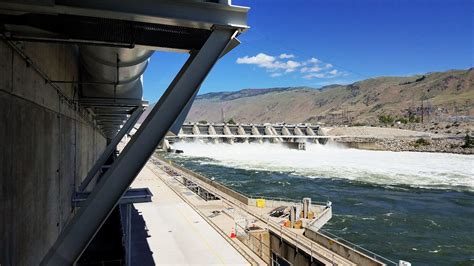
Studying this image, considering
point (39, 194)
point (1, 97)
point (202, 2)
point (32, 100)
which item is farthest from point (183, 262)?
point (202, 2)

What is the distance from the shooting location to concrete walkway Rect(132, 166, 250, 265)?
15.0 meters

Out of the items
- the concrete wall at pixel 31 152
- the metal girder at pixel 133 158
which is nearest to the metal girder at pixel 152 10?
the metal girder at pixel 133 158

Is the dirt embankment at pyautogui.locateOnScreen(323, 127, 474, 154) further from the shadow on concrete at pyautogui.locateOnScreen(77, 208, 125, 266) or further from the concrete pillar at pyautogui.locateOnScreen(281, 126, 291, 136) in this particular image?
the shadow on concrete at pyautogui.locateOnScreen(77, 208, 125, 266)

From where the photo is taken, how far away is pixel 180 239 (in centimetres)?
1784

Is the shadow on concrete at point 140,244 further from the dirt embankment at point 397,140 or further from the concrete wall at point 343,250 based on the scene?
the dirt embankment at point 397,140

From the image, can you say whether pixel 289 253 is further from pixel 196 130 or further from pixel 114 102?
pixel 196 130

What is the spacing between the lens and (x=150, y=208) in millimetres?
25266

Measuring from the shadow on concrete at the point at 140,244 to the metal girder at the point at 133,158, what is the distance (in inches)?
444

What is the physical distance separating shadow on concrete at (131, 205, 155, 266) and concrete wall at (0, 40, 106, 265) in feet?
17.9

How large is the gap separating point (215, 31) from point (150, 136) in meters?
1.40

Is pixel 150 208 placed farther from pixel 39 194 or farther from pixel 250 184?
pixel 250 184

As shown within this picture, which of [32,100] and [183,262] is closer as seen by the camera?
[32,100]

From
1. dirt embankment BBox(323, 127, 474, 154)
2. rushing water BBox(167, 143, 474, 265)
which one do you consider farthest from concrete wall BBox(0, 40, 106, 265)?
dirt embankment BBox(323, 127, 474, 154)

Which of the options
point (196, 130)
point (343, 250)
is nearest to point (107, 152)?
point (343, 250)
